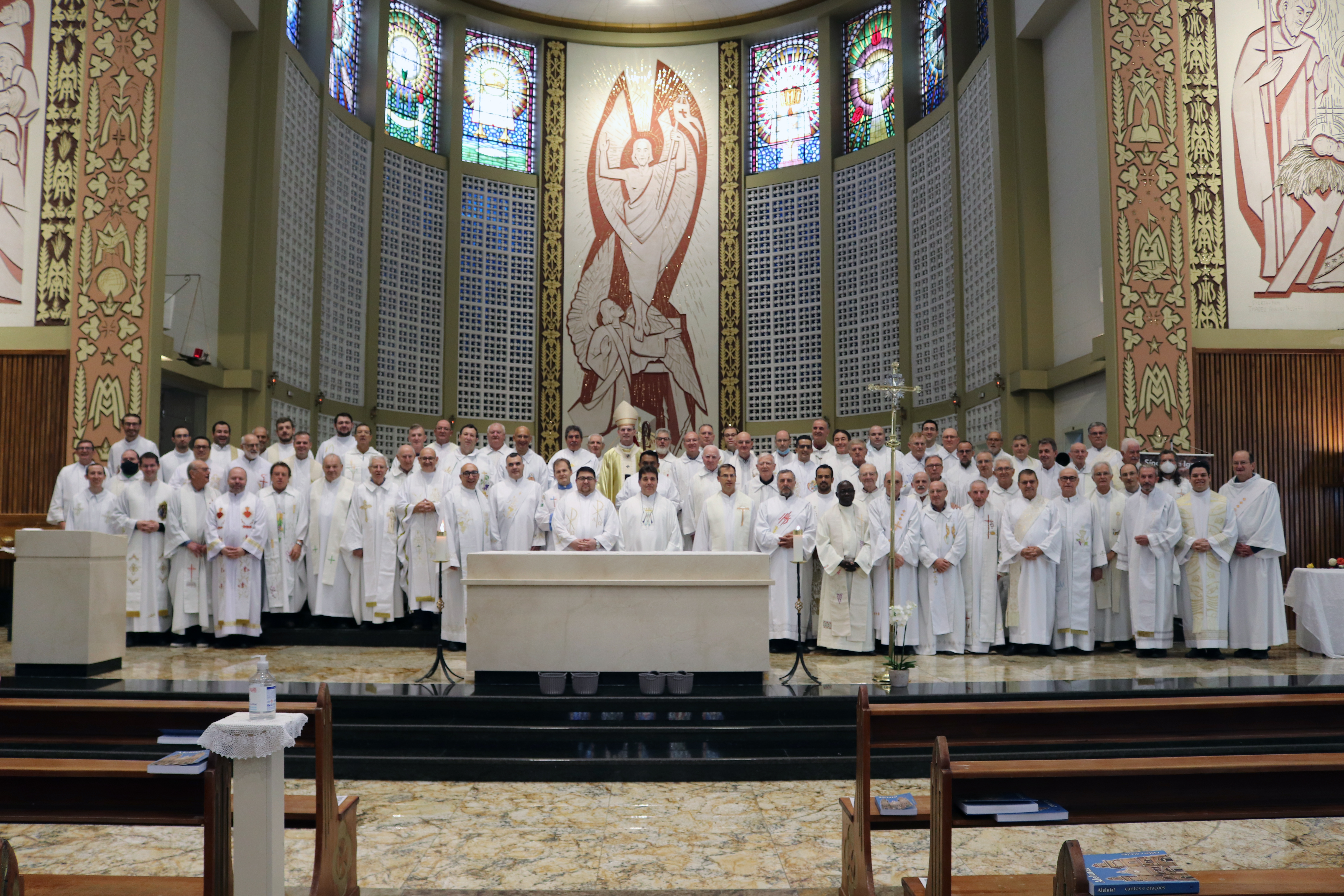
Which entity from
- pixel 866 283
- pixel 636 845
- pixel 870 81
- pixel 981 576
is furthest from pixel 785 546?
pixel 870 81

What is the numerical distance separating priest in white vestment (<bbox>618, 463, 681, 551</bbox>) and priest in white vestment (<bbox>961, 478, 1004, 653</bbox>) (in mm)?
2536

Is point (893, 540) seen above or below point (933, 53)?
below

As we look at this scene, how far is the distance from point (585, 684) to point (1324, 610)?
622cm

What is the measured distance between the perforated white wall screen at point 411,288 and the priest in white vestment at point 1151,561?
9.69 meters

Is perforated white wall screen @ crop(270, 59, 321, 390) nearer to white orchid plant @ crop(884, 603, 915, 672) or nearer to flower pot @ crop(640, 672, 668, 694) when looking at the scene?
flower pot @ crop(640, 672, 668, 694)

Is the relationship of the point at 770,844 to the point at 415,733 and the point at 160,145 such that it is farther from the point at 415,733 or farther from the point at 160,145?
the point at 160,145

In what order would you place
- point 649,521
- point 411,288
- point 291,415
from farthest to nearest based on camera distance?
point 411,288
point 291,415
point 649,521

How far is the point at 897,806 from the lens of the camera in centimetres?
360

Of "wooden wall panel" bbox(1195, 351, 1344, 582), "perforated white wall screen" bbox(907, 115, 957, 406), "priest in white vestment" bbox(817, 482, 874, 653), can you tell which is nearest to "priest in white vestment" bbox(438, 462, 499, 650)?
"priest in white vestment" bbox(817, 482, 874, 653)

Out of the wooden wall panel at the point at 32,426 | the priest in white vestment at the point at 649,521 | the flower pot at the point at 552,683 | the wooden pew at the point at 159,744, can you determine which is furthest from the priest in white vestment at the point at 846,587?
the wooden wall panel at the point at 32,426

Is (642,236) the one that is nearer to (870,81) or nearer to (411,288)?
(411,288)

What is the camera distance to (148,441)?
387 inches

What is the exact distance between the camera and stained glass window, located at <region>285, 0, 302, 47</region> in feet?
41.3

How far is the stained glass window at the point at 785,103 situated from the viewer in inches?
612
